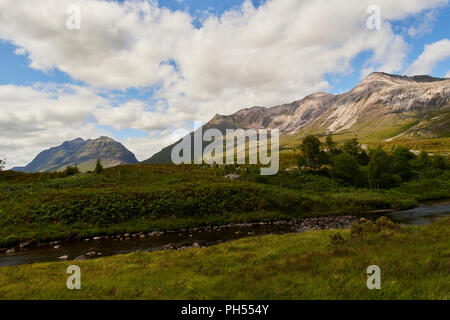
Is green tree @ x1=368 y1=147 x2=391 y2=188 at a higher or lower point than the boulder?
higher

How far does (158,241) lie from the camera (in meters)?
31.0

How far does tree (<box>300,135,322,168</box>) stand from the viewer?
8325 cm

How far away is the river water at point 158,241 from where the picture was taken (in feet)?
85.6

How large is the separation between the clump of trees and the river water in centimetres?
2955

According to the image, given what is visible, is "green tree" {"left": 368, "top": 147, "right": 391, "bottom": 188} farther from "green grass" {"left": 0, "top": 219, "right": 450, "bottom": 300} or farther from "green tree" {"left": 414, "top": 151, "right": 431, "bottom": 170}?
"green grass" {"left": 0, "top": 219, "right": 450, "bottom": 300}

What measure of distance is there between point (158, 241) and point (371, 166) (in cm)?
6598

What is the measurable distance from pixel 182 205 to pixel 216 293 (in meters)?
35.3

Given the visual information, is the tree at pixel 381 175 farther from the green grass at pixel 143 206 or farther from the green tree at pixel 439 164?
the green tree at pixel 439 164

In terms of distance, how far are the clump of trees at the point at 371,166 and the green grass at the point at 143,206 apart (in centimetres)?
969

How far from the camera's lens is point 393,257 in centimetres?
1126

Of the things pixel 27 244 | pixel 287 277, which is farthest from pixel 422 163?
pixel 27 244

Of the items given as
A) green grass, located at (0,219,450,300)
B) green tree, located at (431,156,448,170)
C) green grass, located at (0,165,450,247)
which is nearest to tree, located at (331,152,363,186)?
green grass, located at (0,165,450,247)

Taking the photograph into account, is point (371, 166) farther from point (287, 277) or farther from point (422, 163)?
point (287, 277)

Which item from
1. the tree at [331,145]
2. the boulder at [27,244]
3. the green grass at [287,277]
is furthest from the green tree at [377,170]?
the boulder at [27,244]
